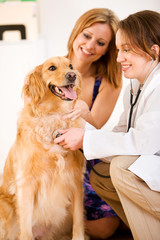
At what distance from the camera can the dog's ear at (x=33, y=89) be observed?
142 centimetres

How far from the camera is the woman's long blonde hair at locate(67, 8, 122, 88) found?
1968 millimetres

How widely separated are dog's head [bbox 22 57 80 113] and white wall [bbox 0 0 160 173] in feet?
4.42

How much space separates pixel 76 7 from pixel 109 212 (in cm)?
216

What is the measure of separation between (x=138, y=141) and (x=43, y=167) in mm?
535

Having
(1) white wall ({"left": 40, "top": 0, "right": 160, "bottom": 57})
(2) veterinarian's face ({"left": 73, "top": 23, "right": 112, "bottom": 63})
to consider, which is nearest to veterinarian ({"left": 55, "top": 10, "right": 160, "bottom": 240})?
(2) veterinarian's face ({"left": 73, "top": 23, "right": 112, "bottom": 63})

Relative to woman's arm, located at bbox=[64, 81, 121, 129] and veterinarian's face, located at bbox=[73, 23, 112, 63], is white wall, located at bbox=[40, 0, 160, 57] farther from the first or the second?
woman's arm, located at bbox=[64, 81, 121, 129]

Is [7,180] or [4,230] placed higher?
[7,180]

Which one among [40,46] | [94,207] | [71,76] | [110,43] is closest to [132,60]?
[71,76]

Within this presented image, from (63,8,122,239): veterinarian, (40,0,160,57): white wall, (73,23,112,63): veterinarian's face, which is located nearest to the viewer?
(63,8,122,239): veterinarian

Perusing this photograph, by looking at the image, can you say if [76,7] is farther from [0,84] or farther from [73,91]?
[73,91]

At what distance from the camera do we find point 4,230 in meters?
1.47

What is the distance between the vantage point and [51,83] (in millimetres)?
1460

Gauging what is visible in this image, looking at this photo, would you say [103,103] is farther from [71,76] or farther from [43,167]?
[43,167]

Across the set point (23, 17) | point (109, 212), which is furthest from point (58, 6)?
point (109, 212)
